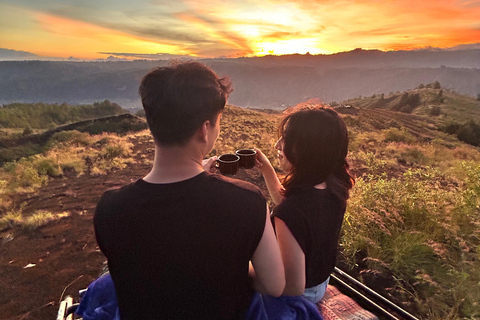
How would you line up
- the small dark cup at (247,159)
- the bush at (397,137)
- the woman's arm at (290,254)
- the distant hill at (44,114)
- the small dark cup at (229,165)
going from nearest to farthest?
the woman's arm at (290,254), the small dark cup at (229,165), the small dark cup at (247,159), the bush at (397,137), the distant hill at (44,114)

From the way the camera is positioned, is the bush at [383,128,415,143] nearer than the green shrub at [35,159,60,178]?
No

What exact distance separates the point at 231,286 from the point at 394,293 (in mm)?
2859

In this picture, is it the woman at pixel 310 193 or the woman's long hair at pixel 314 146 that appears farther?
the woman's long hair at pixel 314 146

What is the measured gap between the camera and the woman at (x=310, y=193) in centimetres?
Result: 164

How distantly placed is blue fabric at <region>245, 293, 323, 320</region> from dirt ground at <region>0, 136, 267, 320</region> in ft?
9.94

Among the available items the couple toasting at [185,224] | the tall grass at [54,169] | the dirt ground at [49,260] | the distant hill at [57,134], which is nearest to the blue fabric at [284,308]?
the couple toasting at [185,224]

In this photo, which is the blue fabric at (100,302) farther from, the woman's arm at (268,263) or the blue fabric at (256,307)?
the woman's arm at (268,263)

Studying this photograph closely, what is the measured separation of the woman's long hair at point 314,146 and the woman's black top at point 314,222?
0.07 m

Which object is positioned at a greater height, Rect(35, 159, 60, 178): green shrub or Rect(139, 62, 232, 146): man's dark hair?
Rect(139, 62, 232, 146): man's dark hair

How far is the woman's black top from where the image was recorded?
1638 mm

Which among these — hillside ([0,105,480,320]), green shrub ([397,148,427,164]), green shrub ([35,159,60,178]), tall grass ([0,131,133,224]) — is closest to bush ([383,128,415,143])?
green shrub ([397,148,427,164])

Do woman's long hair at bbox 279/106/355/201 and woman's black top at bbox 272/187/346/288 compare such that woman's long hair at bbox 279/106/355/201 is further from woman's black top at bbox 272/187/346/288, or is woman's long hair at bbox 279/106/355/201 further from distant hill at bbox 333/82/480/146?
distant hill at bbox 333/82/480/146

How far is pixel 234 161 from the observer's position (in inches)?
84.6

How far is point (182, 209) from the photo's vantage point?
3.88 feet
